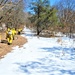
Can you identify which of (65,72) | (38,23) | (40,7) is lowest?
(65,72)

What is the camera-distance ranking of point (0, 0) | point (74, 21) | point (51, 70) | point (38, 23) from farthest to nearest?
point (38, 23) → point (74, 21) → point (0, 0) → point (51, 70)

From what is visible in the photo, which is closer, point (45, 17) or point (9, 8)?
point (9, 8)

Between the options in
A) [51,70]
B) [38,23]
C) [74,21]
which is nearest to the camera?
[51,70]

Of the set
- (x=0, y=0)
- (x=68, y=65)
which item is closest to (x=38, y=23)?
(x=0, y=0)

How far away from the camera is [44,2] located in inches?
1298

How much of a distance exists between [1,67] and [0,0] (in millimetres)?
5936

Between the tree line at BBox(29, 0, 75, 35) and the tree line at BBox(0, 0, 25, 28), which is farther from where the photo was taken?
the tree line at BBox(29, 0, 75, 35)

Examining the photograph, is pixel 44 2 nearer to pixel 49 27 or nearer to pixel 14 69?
pixel 49 27

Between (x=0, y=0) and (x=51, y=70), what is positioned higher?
(x=0, y=0)

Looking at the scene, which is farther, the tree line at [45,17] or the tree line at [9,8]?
the tree line at [45,17]

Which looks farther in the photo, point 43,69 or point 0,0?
point 0,0

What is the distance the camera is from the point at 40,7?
32969 millimetres

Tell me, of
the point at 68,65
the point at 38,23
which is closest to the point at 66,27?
the point at 38,23

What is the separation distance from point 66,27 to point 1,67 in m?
24.5
